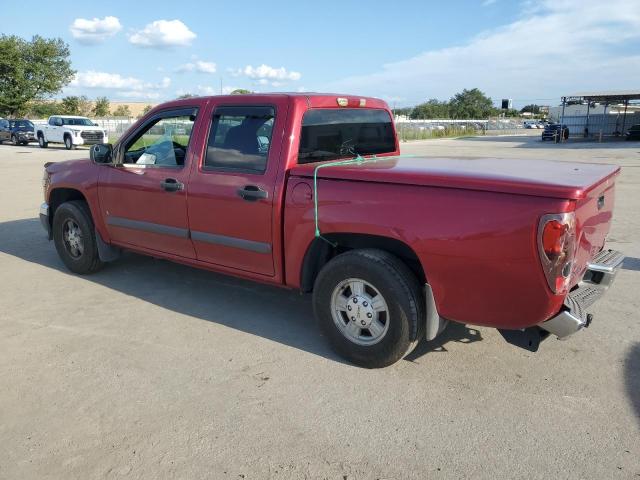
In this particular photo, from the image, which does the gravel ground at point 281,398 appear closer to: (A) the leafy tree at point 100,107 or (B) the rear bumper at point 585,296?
(B) the rear bumper at point 585,296

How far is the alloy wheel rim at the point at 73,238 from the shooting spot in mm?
6016

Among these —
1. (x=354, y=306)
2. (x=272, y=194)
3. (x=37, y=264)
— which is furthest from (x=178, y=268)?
(x=354, y=306)

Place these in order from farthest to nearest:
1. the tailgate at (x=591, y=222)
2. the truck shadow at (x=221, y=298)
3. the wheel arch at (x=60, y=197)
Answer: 1. the wheel arch at (x=60, y=197)
2. the truck shadow at (x=221, y=298)
3. the tailgate at (x=591, y=222)

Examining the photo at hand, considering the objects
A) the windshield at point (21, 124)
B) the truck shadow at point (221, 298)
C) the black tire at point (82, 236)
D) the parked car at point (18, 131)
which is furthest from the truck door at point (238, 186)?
the windshield at point (21, 124)

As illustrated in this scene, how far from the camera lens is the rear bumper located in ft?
10.6

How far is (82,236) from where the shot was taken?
5930mm

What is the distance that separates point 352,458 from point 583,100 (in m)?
45.9

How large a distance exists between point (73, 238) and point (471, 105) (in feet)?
304

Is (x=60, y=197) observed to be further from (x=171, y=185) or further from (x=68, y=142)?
(x=68, y=142)

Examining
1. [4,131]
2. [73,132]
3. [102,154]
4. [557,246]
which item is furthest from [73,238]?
[4,131]

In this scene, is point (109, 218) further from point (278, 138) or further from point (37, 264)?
point (278, 138)

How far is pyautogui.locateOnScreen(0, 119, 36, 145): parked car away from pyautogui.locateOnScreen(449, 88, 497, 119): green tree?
68.2m

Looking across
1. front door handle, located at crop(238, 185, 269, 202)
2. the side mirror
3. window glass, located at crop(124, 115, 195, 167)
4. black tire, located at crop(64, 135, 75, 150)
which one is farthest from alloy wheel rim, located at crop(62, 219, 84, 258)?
black tire, located at crop(64, 135, 75, 150)

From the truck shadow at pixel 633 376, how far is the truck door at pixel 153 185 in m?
3.47
